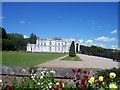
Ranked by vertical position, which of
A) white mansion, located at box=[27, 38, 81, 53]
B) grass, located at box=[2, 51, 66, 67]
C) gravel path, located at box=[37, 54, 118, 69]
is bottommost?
gravel path, located at box=[37, 54, 118, 69]

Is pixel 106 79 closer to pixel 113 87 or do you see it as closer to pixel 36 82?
pixel 36 82

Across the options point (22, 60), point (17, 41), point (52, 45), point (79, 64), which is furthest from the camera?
point (52, 45)

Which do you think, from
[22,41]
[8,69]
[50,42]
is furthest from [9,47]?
[8,69]

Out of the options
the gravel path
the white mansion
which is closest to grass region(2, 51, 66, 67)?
the gravel path

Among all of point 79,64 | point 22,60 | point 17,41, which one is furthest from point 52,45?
point 79,64

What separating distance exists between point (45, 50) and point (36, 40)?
5.48 meters

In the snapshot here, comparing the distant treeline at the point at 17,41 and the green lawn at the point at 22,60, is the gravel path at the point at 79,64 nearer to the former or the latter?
the green lawn at the point at 22,60

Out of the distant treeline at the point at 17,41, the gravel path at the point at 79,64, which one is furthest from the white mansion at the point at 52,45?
the gravel path at the point at 79,64

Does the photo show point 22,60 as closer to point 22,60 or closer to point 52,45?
point 22,60

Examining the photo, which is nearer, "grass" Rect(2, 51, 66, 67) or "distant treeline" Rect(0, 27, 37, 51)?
"grass" Rect(2, 51, 66, 67)

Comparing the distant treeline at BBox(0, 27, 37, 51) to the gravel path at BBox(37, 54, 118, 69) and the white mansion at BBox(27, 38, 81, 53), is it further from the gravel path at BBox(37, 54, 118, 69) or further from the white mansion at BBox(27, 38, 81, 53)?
the gravel path at BBox(37, 54, 118, 69)

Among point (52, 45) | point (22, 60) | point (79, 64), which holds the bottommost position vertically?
point (79, 64)

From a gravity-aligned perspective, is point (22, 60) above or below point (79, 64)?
above

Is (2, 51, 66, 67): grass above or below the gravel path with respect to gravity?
above
